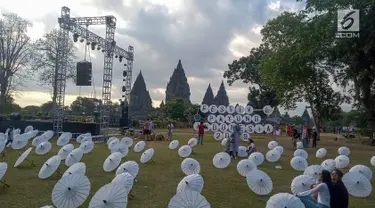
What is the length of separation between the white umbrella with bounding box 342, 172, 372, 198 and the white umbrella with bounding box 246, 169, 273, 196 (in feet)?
6.36

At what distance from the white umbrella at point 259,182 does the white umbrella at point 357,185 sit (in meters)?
1.94

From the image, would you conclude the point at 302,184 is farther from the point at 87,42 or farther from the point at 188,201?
the point at 87,42

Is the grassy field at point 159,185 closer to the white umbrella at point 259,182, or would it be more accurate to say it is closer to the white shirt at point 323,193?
the white umbrella at point 259,182

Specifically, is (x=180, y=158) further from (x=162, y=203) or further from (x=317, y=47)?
(x=317, y=47)

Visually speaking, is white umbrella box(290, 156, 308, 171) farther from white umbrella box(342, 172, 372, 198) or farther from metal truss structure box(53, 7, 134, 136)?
metal truss structure box(53, 7, 134, 136)

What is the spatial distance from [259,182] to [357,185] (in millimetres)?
2400

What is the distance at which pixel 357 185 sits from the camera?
29.5 feet

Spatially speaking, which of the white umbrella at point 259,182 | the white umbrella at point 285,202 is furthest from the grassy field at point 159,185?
the white umbrella at point 285,202

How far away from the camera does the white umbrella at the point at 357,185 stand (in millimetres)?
8984

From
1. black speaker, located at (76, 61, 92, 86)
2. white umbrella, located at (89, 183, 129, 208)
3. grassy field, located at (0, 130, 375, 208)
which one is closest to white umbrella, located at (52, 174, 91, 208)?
white umbrella, located at (89, 183, 129, 208)

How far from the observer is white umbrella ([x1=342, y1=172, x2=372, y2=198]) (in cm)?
898

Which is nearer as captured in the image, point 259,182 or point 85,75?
point 259,182

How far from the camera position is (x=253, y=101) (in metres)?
56.4

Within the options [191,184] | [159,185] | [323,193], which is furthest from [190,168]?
[323,193]
